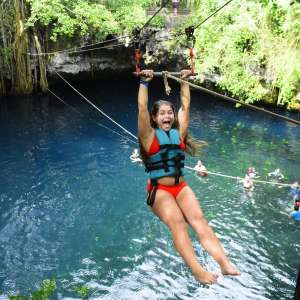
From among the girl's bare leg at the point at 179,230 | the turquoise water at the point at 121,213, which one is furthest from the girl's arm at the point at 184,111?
the turquoise water at the point at 121,213

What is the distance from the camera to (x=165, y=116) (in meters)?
4.16

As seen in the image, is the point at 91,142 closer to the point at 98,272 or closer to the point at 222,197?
the point at 222,197

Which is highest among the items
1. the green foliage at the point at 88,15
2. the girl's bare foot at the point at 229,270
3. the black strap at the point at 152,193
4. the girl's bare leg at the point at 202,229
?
the green foliage at the point at 88,15

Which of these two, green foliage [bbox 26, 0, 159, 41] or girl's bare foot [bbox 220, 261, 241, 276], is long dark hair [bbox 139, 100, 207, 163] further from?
green foliage [bbox 26, 0, 159, 41]

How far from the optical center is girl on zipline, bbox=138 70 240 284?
392 cm

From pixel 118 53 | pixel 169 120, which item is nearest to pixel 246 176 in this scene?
pixel 169 120

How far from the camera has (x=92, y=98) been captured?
72.4 ft

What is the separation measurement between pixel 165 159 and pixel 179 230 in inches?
28.0

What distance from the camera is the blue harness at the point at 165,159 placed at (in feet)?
13.6

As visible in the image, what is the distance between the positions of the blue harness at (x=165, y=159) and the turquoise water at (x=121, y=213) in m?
4.59

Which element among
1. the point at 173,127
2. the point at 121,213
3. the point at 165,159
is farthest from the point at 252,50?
the point at 165,159

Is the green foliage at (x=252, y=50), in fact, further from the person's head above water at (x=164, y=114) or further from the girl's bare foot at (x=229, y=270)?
the girl's bare foot at (x=229, y=270)

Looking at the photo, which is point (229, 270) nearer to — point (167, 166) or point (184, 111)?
point (167, 166)

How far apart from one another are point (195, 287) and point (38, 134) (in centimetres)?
1051
